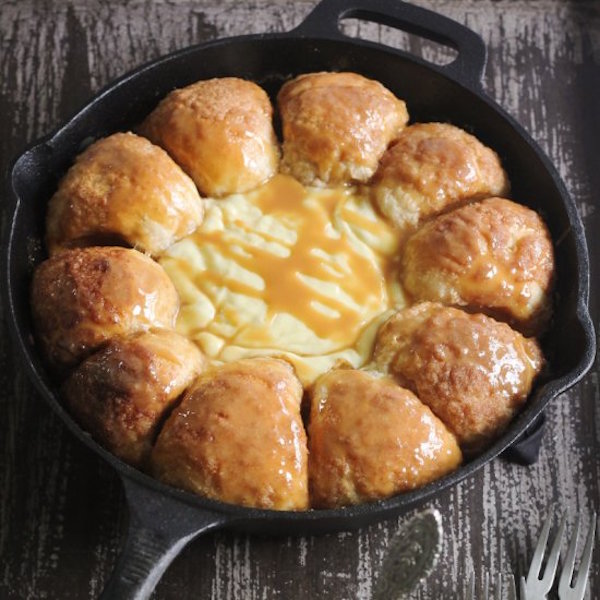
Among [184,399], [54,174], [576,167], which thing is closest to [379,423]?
[184,399]

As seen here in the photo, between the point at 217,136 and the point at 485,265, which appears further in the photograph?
the point at 217,136

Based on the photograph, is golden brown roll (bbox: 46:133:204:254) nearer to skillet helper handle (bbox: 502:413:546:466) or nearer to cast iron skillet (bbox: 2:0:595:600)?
cast iron skillet (bbox: 2:0:595:600)

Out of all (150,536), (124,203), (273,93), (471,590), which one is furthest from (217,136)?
(471,590)

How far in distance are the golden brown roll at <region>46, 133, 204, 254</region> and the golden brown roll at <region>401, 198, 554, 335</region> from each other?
0.72 m

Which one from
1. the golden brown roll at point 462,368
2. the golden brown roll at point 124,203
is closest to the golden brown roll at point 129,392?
the golden brown roll at point 124,203

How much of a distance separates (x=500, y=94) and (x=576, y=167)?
446 mm

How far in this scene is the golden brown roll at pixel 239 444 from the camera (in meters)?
2.37

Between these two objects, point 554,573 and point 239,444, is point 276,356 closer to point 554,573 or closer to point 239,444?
point 239,444

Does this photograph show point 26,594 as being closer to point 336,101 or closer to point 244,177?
point 244,177

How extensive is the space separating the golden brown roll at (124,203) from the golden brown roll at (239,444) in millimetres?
565

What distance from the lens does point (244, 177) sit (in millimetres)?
2932

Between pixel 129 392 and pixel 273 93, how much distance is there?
136 cm

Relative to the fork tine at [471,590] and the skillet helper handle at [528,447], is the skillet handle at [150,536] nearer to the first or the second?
the fork tine at [471,590]

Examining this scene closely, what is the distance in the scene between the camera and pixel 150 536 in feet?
7.39
